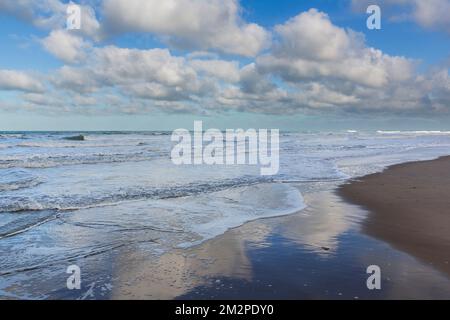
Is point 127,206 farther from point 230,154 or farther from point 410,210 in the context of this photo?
point 230,154

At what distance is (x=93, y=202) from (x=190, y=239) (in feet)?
13.8

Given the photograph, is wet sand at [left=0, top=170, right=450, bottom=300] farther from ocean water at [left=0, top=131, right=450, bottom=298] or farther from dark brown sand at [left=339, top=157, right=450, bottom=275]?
dark brown sand at [left=339, top=157, right=450, bottom=275]

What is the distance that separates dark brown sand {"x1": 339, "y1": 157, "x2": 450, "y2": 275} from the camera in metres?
6.07

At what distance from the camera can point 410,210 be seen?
8875mm

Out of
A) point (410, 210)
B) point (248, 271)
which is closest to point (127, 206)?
point (248, 271)

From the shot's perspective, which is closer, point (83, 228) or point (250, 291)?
point (250, 291)

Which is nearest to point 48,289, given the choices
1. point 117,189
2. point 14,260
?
point 14,260

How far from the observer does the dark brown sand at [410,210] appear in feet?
19.9

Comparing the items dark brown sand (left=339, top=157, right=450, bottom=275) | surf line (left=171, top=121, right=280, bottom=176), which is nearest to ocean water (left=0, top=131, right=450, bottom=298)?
dark brown sand (left=339, top=157, right=450, bottom=275)

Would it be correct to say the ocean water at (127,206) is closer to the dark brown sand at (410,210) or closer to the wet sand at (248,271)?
the wet sand at (248,271)

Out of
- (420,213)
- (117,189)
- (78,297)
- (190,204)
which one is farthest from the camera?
(117,189)

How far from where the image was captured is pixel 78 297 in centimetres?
426

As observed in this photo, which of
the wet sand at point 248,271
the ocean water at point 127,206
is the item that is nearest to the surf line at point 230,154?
the ocean water at point 127,206

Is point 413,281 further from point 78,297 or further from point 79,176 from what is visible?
point 79,176
